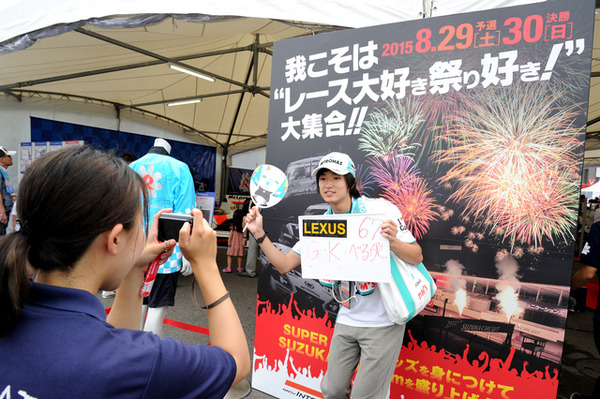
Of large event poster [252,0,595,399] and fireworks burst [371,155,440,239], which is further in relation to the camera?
fireworks burst [371,155,440,239]

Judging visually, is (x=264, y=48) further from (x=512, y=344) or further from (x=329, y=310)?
(x=512, y=344)

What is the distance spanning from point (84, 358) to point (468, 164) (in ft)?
6.41

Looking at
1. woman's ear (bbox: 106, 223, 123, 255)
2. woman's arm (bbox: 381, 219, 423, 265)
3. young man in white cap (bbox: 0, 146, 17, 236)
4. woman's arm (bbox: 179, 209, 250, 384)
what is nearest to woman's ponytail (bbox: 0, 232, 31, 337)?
woman's ear (bbox: 106, 223, 123, 255)

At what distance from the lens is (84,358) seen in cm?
62

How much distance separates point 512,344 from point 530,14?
1.69 m

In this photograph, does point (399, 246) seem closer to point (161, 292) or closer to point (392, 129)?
point (392, 129)

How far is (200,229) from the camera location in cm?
89

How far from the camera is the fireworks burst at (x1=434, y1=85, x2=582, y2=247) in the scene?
182 centimetres

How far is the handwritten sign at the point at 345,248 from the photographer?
1694mm

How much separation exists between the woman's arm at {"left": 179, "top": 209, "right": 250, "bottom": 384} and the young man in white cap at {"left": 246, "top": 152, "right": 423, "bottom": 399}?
3.16ft

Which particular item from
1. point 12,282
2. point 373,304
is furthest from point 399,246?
point 12,282

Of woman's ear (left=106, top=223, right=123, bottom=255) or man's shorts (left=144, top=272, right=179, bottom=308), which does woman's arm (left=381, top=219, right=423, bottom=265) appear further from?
man's shorts (left=144, top=272, right=179, bottom=308)

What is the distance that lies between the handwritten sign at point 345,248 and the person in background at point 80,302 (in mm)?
997

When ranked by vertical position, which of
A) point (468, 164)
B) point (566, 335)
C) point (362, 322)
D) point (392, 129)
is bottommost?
point (566, 335)
